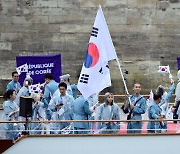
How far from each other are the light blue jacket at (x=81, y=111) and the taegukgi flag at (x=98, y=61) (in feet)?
0.80

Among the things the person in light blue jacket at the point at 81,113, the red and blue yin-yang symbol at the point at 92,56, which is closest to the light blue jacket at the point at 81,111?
the person in light blue jacket at the point at 81,113

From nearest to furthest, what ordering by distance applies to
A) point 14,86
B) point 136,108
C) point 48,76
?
point 136,108
point 48,76
point 14,86

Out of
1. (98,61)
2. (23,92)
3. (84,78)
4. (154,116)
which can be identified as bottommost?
(154,116)

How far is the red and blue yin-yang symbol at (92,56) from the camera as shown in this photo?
1245 cm

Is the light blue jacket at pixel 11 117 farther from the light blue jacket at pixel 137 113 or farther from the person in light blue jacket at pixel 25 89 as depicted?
the light blue jacket at pixel 137 113

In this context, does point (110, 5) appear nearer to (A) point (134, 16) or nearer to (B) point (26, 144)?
(A) point (134, 16)

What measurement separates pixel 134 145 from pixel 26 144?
1.85 m

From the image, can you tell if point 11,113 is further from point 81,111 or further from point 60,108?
point 81,111

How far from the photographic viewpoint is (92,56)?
492 inches

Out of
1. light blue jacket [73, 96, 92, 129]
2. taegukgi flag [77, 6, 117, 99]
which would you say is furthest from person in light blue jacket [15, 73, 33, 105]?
taegukgi flag [77, 6, 117, 99]

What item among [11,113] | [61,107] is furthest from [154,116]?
[11,113]

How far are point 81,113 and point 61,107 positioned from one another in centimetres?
38

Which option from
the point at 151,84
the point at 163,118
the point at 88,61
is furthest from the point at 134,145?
the point at 151,84

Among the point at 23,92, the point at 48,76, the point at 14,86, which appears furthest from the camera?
the point at 14,86
